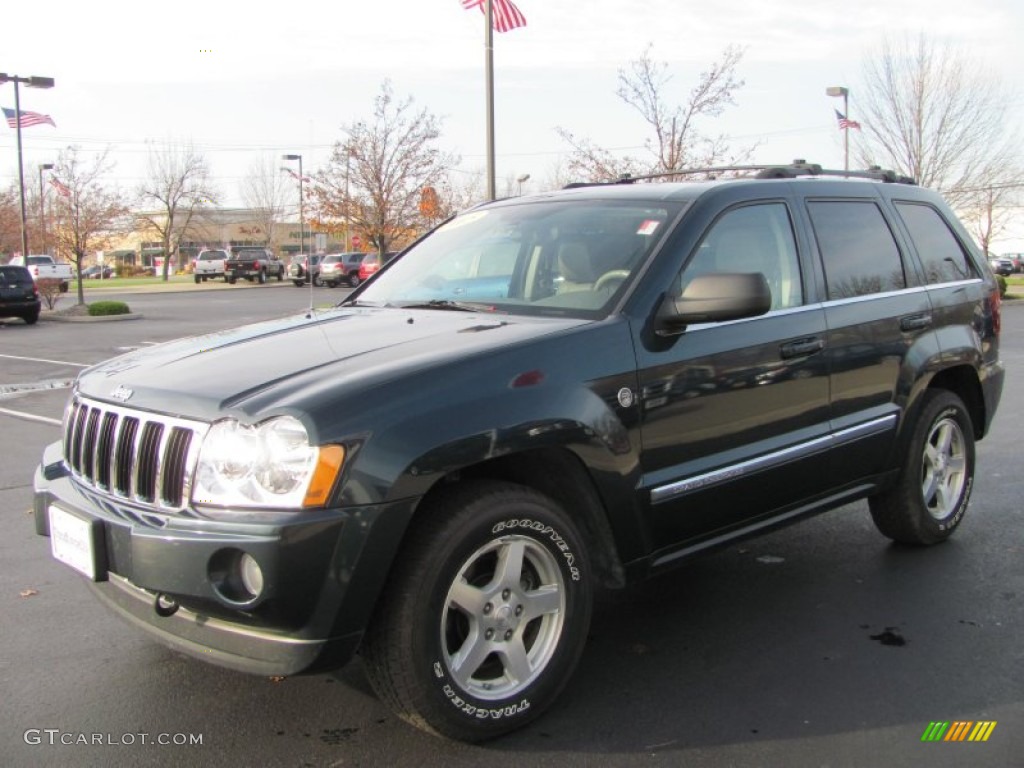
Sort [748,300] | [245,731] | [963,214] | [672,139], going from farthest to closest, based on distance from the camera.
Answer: [963,214] → [672,139] → [748,300] → [245,731]

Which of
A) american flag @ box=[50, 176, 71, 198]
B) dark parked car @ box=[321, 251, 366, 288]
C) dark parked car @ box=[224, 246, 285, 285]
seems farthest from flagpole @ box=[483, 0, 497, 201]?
dark parked car @ box=[224, 246, 285, 285]

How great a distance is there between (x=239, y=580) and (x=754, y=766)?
165 cm

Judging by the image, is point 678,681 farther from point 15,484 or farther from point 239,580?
point 15,484

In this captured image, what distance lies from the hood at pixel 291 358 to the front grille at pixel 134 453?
5cm

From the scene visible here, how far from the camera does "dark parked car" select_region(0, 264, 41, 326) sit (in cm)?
2245

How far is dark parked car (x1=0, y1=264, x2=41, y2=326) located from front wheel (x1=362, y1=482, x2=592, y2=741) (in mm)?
22811

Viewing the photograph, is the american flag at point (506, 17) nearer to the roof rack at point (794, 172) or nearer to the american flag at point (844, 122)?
the roof rack at point (794, 172)

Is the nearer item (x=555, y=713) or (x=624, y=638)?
(x=555, y=713)

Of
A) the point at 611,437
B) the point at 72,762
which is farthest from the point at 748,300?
the point at 72,762

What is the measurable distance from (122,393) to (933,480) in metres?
4.01

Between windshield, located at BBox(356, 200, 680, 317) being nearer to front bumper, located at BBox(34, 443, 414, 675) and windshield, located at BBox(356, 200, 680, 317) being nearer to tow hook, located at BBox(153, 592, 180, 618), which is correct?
front bumper, located at BBox(34, 443, 414, 675)

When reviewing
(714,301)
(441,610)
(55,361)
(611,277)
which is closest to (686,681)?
(441,610)

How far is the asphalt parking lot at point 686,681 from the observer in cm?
300

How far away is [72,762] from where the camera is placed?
292 centimetres
